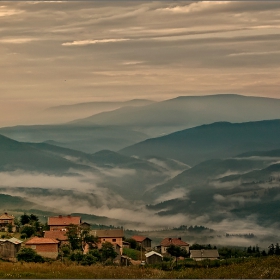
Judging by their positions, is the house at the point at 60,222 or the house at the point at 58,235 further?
the house at the point at 60,222

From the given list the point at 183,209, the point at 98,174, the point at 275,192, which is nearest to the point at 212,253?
the point at 183,209

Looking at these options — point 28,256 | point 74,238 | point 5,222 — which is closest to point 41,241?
point 74,238

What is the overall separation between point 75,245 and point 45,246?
4.67 feet

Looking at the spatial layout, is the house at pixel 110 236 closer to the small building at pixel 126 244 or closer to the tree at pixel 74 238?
the small building at pixel 126 244

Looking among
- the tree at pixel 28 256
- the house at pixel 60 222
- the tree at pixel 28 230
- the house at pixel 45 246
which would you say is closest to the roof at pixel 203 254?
the house at pixel 60 222

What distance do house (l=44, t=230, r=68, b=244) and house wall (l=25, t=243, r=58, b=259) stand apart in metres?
1.00

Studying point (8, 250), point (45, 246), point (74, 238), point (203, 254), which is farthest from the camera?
point (203, 254)

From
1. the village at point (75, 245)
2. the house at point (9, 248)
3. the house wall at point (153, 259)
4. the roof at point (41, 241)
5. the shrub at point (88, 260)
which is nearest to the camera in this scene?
the shrub at point (88, 260)

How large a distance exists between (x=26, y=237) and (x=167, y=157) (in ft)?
242

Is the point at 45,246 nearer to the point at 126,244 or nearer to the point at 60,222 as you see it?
the point at 60,222

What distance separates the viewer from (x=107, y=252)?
28.0m

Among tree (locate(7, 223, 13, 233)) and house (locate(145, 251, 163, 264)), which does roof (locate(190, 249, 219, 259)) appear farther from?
tree (locate(7, 223, 13, 233))

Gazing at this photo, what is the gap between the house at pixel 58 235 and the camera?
2953 centimetres

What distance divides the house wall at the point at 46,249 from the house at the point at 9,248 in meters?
0.59
